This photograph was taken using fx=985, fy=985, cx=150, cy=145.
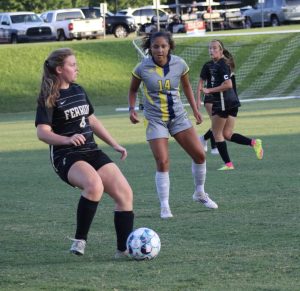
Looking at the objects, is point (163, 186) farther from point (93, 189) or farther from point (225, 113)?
point (225, 113)

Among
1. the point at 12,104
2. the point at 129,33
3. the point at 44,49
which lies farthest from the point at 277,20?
the point at 12,104

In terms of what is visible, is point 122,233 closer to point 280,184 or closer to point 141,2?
point 280,184

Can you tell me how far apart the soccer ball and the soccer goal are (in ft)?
80.8

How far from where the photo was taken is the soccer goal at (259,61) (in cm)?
3340

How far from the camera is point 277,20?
52344mm

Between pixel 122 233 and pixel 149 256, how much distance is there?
33cm

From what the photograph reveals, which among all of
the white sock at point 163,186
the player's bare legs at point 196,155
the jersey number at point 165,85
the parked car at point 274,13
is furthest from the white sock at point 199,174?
the parked car at point 274,13

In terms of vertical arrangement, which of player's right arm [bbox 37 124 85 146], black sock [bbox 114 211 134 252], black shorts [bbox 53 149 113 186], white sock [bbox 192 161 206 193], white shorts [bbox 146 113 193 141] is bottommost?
white sock [bbox 192 161 206 193]

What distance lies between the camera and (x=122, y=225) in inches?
303

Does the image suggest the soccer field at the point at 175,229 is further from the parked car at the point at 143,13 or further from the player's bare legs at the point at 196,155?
the parked car at the point at 143,13

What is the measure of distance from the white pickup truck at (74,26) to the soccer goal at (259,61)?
1315cm

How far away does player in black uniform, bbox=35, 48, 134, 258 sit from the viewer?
7535mm

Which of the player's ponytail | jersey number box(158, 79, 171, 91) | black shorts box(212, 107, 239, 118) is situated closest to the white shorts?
jersey number box(158, 79, 171, 91)

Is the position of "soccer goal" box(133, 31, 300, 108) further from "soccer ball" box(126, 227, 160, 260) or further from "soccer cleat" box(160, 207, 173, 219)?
"soccer ball" box(126, 227, 160, 260)
